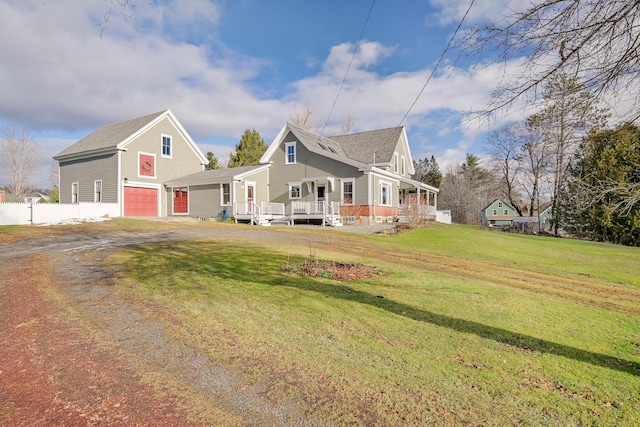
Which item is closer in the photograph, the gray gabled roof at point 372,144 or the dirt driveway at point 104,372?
the dirt driveway at point 104,372

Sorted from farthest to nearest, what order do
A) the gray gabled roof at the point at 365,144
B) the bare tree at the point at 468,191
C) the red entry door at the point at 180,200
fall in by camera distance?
the bare tree at the point at 468,191, the gray gabled roof at the point at 365,144, the red entry door at the point at 180,200

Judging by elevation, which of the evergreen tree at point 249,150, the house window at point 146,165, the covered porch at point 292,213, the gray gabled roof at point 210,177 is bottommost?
the covered porch at point 292,213

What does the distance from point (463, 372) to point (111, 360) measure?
11.7ft

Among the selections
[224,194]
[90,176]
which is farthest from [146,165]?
[224,194]

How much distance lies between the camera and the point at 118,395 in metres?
2.91

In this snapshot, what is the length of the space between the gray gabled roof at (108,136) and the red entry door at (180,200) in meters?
5.27

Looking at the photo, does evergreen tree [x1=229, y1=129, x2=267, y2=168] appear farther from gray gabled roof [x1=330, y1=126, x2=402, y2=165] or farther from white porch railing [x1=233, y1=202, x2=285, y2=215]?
white porch railing [x1=233, y1=202, x2=285, y2=215]

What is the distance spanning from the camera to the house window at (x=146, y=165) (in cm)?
2581

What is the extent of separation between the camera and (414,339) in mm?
4262

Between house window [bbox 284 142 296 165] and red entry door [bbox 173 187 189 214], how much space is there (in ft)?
27.0

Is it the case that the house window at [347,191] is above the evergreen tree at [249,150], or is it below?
below

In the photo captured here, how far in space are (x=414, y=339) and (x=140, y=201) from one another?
2627 centimetres

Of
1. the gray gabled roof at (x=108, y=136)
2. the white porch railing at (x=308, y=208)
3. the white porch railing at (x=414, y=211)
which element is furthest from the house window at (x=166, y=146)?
the white porch railing at (x=414, y=211)

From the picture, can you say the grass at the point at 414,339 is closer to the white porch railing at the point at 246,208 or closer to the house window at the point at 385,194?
the white porch railing at the point at 246,208
